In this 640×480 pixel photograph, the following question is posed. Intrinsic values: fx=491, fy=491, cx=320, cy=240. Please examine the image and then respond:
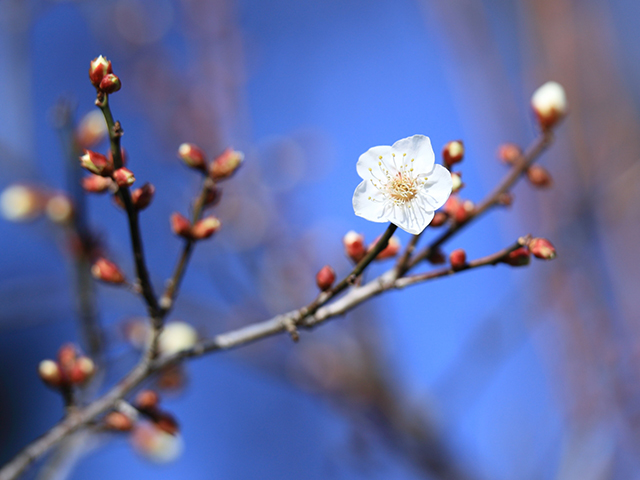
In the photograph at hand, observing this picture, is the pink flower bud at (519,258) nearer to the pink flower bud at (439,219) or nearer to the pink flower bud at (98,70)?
the pink flower bud at (439,219)

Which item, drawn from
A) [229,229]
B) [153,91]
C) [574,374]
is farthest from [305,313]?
[153,91]

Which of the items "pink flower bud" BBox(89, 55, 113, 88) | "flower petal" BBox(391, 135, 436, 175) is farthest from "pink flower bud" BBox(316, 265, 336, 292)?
"pink flower bud" BBox(89, 55, 113, 88)

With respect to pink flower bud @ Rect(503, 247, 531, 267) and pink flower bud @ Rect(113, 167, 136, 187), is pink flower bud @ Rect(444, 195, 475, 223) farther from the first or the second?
pink flower bud @ Rect(113, 167, 136, 187)

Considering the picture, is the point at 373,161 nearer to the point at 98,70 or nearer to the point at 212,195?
the point at 212,195

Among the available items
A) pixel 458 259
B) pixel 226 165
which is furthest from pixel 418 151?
pixel 226 165

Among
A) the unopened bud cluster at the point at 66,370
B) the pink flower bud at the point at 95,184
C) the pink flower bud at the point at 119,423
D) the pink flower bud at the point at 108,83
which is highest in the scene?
the pink flower bud at the point at 108,83

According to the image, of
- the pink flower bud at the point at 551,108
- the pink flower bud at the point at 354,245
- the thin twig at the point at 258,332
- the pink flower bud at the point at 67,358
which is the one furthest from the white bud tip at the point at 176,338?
the pink flower bud at the point at 551,108
